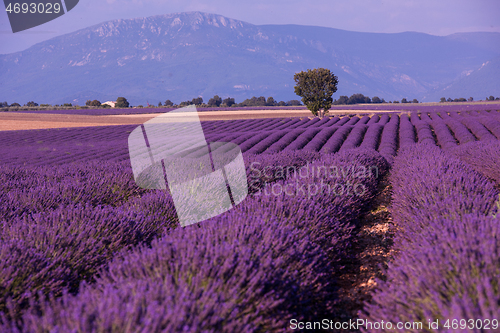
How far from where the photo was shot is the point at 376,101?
82188 millimetres

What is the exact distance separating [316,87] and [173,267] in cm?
3275

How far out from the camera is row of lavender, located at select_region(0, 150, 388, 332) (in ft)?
4.42

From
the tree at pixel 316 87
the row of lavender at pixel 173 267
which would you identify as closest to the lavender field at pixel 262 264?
the row of lavender at pixel 173 267

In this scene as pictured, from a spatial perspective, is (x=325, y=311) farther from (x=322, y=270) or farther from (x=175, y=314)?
(x=175, y=314)

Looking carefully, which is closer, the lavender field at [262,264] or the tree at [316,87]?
the lavender field at [262,264]

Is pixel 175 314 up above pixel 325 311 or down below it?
above

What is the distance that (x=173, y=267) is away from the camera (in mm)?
1869

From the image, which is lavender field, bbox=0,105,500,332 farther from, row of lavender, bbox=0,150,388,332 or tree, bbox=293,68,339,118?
tree, bbox=293,68,339,118

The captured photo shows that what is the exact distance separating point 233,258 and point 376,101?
89.5 m

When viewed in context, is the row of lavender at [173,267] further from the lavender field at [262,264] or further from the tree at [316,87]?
the tree at [316,87]

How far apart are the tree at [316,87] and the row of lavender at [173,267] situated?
29871 mm

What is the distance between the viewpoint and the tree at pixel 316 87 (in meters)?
32.0

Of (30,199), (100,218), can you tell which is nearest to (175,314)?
(100,218)

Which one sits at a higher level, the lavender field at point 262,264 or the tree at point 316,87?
the tree at point 316,87
